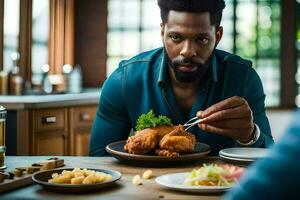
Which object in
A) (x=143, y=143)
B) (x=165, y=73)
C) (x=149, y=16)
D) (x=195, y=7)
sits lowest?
(x=143, y=143)

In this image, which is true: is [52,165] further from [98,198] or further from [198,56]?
[198,56]

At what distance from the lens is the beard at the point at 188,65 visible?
6.66 feet

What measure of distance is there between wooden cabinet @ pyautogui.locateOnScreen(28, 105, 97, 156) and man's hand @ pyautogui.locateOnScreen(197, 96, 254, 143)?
2.25 metres

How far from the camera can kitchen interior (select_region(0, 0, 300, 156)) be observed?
4.45m

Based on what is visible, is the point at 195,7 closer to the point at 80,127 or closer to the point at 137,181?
the point at 137,181

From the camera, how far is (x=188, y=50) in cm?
199

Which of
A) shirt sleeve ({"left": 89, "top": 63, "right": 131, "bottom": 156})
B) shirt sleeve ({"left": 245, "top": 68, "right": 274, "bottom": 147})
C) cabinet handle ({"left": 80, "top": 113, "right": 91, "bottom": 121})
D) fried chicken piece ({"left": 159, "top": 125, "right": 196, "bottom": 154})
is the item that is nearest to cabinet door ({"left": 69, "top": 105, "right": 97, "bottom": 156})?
cabinet handle ({"left": 80, "top": 113, "right": 91, "bottom": 121})

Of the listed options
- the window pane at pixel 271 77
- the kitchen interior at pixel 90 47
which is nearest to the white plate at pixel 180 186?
the kitchen interior at pixel 90 47

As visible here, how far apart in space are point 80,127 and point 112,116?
2.37 metres

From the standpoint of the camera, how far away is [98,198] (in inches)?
48.8

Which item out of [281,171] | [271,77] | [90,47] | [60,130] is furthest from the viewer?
[271,77]

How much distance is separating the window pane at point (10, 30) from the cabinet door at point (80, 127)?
0.70 meters

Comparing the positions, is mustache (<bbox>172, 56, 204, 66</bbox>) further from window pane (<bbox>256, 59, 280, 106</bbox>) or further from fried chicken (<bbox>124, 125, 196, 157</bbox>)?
window pane (<bbox>256, 59, 280, 106</bbox>)

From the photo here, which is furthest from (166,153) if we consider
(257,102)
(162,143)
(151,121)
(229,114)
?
(257,102)
